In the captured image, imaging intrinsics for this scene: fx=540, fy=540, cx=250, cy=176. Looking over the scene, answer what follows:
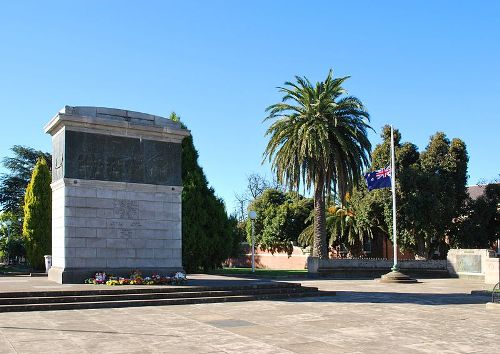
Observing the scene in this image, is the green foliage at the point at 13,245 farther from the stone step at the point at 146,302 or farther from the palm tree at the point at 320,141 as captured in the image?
the stone step at the point at 146,302

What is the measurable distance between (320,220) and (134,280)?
19.7 meters

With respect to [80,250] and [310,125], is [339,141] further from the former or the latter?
[80,250]

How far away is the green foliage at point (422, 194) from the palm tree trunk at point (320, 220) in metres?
7.40

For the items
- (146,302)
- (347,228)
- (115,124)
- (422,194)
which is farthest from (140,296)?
(347,228)

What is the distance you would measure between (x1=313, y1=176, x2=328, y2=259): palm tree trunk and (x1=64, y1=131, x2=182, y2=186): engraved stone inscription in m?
16.4

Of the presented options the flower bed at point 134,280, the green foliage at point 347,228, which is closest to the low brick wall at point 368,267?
the green foliage at point 347,228

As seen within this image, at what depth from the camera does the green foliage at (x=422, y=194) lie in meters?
40.1

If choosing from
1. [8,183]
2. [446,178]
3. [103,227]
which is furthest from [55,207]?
[8,183]

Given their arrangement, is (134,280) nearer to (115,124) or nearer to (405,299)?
(115,124)

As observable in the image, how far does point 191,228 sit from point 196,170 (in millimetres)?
4138

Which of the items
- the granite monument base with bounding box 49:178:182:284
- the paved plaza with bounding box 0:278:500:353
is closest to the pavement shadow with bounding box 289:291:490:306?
the paved plaza with bounding box 0:278:500:353

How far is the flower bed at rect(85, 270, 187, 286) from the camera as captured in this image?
18672 millimetres

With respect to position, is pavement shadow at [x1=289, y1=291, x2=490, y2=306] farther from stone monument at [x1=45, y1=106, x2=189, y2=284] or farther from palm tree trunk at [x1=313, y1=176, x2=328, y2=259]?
palm tree trunk at [x1=313, y1=176, x2=328, y2=259]

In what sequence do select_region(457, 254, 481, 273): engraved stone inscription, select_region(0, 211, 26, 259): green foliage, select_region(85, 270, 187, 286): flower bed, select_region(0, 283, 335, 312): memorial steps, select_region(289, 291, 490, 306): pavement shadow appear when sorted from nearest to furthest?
select_region(0, 283, 335, 312): memorial steps → select_region(289, 291, 490, 306): pavement shadow → select_region(85, 270, 187, 286): flower bed → select_region(457, 254, 481, 273): engraved stone inscription → select_region(0, 211, 26, 259): green foliage
